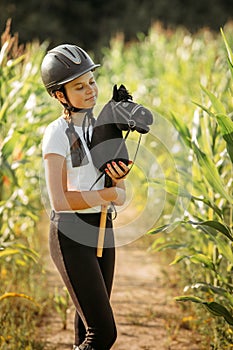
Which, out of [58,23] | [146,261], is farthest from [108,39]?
[146,261]

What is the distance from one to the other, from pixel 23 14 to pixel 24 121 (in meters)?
17.4

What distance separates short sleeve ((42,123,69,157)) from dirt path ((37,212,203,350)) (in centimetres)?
138

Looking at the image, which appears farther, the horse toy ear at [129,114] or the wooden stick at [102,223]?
the wooden stick at [102,223]

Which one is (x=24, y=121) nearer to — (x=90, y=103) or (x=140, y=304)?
(x=140, y=304)

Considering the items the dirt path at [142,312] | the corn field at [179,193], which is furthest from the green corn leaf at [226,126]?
the dirt path at [142,312]

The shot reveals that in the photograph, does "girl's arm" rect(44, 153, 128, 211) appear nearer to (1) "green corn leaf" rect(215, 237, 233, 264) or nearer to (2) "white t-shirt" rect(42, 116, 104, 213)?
(2) "white t-shirt" rect(42, 116, 104, 213)

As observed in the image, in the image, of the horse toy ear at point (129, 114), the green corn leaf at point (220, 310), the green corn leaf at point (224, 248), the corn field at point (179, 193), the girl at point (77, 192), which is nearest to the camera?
the horse toy ear at point (129, 114)

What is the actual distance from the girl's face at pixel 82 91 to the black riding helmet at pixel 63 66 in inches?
1.2

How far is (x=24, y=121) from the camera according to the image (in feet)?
16.0

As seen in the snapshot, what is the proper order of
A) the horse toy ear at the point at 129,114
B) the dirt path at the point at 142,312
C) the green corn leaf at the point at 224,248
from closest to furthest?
the horse toy ear at the point at 129,114 → the green corn leaf at the point at 224,248 → the dirt path at the point at 142,312

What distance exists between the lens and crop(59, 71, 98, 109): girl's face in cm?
266

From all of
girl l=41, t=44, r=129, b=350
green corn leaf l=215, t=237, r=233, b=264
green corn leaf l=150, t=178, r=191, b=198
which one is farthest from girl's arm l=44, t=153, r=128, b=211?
green corn leaf l=215, t=237, r=233, b=264

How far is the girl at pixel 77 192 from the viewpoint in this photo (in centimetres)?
261

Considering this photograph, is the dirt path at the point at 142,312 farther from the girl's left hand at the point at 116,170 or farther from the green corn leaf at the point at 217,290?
the girl's left hand at the point at 116,170
